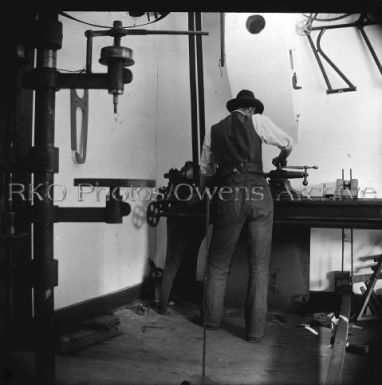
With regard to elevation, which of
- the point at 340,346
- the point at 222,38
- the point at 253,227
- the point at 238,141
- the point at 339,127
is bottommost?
the point at 340,346

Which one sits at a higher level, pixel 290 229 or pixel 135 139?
pixel 135 139

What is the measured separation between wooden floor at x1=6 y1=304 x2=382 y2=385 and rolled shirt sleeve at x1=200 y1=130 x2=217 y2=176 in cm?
123

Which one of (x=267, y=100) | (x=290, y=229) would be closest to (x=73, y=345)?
(x=290, y=229)

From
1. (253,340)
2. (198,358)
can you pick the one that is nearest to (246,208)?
(253,340)

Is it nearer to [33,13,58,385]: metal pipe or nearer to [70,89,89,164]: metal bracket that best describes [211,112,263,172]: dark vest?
[70,89,89,164]: metal bracket

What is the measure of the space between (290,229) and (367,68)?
165 cm

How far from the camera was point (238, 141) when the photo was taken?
3.68 metres

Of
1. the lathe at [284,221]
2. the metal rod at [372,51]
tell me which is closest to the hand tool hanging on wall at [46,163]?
the lathe at [284,221]

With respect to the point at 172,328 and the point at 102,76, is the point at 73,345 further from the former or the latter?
the point at 102,76

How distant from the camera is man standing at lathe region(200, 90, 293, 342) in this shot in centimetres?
366

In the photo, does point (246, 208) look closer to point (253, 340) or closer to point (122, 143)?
point (253, 340)

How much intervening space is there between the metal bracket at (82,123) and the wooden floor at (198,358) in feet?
4.48

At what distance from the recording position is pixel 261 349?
342cm

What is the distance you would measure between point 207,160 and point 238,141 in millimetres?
374
